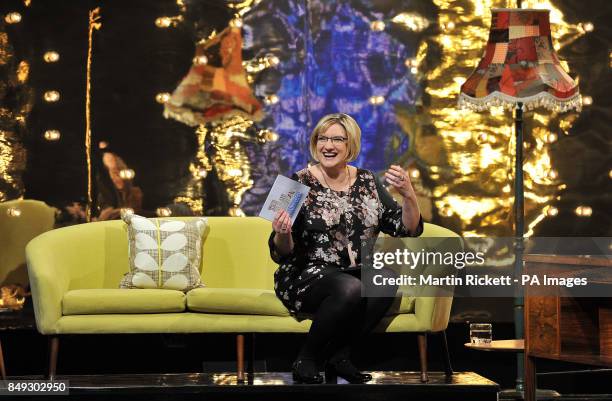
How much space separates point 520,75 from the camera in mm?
4664

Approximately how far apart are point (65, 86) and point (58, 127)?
0.25 meters

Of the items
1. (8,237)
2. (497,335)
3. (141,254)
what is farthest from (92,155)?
(497,335)

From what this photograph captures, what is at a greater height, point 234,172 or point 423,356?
point 234,172

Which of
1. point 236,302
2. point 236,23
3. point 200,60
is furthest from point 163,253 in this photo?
point 236,23

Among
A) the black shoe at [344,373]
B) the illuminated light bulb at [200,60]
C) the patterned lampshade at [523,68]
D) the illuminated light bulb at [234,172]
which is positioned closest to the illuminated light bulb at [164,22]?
the illuminated light bulb at [200,60]

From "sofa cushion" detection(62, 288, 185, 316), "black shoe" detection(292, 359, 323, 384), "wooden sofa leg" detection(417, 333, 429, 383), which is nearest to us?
"black shoe" detection(292, 359, 323, 384)

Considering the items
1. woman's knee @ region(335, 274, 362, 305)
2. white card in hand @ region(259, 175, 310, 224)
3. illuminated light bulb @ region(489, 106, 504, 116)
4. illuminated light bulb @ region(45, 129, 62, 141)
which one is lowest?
woman's knee @ region(335, 274, 362, 305)

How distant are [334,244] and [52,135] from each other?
214cm

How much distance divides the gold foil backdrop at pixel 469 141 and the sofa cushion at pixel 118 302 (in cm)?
194

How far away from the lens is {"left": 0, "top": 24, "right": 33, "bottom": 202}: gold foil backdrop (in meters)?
5.61

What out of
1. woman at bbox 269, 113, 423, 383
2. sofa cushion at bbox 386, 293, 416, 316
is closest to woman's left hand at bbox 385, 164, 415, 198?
woman at bbox 269, 113, 423, 383

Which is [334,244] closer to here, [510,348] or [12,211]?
[510,348]

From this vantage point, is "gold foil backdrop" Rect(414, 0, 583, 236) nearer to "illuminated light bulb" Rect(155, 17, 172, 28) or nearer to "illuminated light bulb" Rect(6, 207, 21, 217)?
"illuminated light bulb" Rect(155, 17, 172, 28)

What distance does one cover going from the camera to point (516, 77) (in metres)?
4.66
